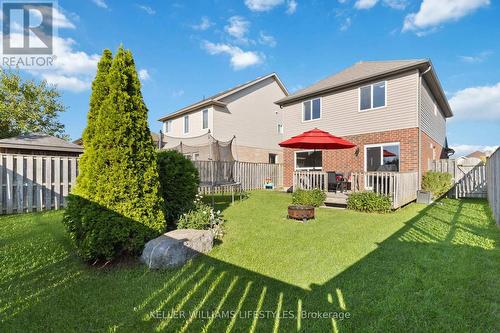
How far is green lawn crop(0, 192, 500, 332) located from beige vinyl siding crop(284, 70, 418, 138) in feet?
20.9

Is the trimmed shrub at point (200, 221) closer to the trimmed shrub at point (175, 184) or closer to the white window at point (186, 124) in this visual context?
the trimmed shrub at point (175, 184)

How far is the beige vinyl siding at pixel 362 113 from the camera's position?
9.84 metres

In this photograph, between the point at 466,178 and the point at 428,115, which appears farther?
the point at 428,115

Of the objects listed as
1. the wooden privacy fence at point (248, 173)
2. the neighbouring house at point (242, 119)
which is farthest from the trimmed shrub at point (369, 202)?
the neighbouring house at point (242, 119)

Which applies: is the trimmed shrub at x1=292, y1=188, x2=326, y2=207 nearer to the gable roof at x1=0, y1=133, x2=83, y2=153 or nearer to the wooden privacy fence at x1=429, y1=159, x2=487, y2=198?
the wooden privacy fence at x1=429, y1=159, x2=487, y2=198

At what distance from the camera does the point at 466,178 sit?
436 inches

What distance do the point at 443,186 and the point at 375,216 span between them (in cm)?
523

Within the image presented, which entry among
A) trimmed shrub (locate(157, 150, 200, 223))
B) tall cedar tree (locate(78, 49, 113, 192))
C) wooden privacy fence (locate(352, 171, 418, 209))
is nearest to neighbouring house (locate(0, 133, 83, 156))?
trimmed shrub (locate(157, 150, 200, 223))

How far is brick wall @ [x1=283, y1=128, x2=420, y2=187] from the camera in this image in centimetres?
970

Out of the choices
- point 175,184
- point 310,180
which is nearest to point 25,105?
point 175,184

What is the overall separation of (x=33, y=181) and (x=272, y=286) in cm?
764

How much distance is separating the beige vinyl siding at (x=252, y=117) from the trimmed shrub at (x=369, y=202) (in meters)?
10.8

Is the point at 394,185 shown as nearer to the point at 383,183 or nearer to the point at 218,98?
the point at 383,183

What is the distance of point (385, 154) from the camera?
10.5 metres
